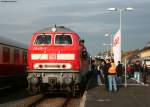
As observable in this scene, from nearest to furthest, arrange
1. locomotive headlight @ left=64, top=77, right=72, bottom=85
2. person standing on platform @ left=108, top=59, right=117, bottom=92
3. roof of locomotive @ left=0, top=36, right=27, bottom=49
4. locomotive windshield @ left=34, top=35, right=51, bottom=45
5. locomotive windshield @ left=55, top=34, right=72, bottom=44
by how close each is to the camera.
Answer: locomotive headlight @ left=64, top=77, right=72, bottom=85 → locomotive windshield @ left=55, top=34, right=72, bottom=44 → locomotive windshield @ left=34, top=35, right=51, bottom=45 → person standing on platform @ left=108, top=59, right=117, bottom=92 → roof of locomotive @ left=0, top=36, right=27, bottom=49

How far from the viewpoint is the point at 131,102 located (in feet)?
59.6

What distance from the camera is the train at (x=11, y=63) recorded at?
24.9 meters

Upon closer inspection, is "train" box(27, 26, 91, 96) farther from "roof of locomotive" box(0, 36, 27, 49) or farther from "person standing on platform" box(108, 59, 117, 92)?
"roof of locomotive" box(0, 36, 27, 49)

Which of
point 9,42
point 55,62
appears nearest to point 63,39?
point 55,62

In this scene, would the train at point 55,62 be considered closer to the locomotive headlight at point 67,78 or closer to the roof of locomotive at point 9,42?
the locomotive headlight at point 67,78

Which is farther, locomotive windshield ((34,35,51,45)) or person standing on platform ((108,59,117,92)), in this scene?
person standing on platform ((108,59,117,92))

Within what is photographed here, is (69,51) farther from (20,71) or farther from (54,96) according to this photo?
(20,71)

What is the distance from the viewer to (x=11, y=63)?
2694 centimetres

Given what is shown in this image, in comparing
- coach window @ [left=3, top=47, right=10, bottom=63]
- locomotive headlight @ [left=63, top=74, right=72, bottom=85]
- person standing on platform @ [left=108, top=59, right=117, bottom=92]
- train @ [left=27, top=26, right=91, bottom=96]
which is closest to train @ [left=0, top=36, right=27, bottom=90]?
coach window @ [left=3, top=47, right=10, bottom=63]

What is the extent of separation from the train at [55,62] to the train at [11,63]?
2729mm

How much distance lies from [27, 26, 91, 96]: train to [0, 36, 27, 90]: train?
8.95ft

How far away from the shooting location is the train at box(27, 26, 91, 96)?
21547 mm

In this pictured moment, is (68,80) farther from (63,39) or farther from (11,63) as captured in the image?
(11,63)

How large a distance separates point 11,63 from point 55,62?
592 centimetres
